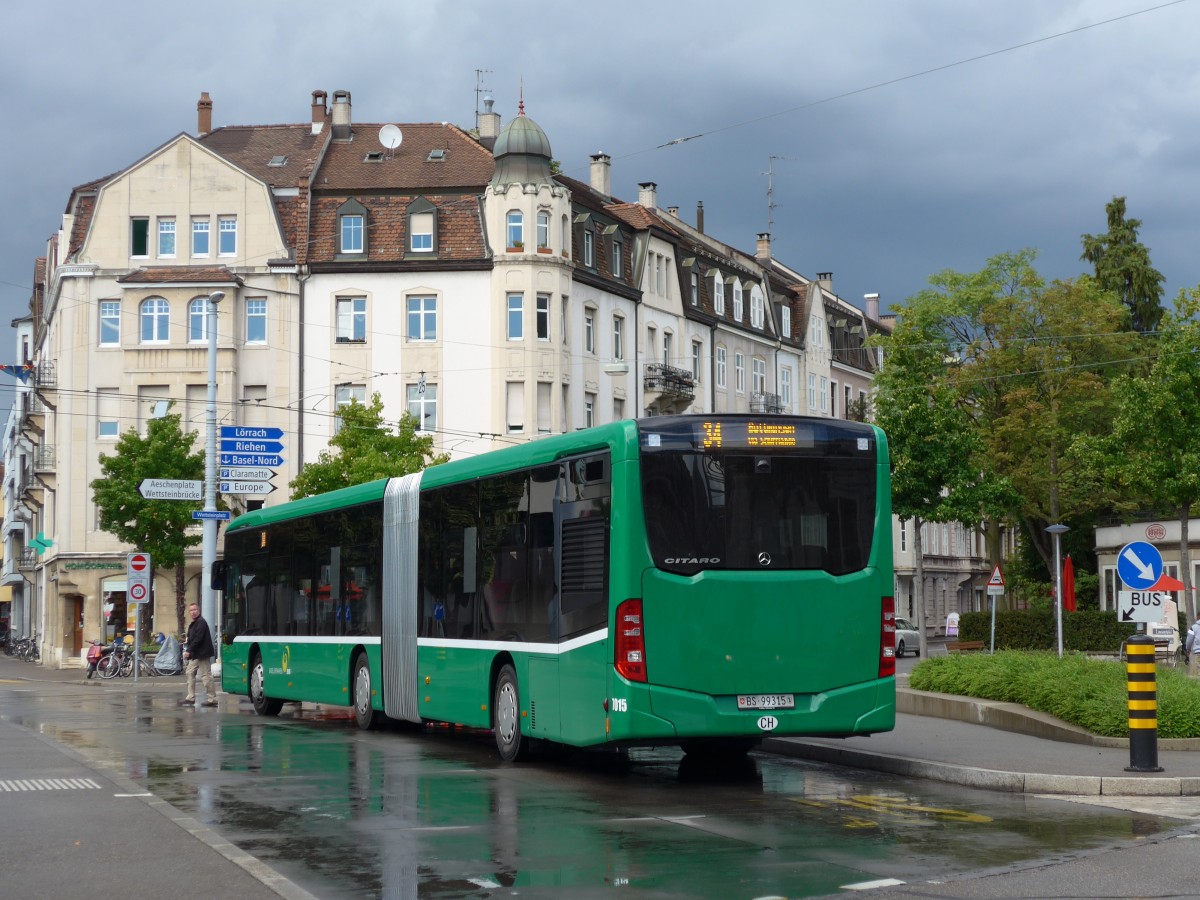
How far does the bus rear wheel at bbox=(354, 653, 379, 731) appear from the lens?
2178cm

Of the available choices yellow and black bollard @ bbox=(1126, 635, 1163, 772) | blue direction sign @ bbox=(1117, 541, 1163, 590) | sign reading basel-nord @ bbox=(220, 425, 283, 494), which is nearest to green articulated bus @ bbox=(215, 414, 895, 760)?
yellow and black bollard @ bbox=(1126, 635, 1163, 772)

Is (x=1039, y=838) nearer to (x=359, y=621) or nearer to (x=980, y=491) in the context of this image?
(x=359, y=621)

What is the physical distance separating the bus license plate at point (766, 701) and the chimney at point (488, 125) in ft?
169

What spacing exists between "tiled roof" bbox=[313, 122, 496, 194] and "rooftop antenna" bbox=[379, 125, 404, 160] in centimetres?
9

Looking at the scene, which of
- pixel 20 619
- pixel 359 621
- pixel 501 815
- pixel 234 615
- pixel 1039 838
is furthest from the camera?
pixel 20 619

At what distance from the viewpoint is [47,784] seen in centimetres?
1478

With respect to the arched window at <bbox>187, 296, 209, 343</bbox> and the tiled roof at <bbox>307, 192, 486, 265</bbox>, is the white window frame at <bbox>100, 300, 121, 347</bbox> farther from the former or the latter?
the tiled roof at <bbox>307, 192, 486, 265</bbox>

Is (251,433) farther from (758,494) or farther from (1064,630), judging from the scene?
(1064,630)

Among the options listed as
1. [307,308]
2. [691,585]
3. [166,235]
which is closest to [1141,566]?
[691,585]

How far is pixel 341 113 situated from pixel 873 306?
44000 millimetres

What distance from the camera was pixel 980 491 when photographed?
1775 inches

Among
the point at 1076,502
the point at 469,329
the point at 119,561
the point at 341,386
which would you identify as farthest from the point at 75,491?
the point at 1076,502

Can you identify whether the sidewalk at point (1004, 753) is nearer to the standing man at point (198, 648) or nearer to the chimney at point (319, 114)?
the standing man at point (198, 648)

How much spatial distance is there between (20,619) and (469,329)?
41.9 metres
